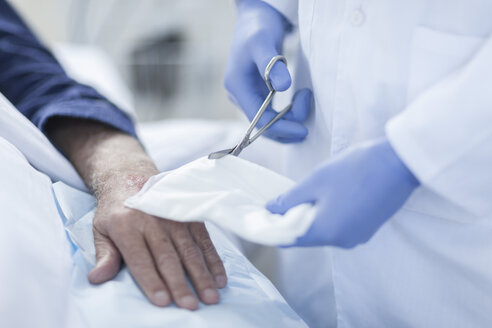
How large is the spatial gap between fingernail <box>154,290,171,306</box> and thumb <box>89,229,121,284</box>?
7 centimetres

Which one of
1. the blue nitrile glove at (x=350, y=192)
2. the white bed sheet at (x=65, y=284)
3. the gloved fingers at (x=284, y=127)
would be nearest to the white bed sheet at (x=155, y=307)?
the white bed sheet at (x=65, y=284)

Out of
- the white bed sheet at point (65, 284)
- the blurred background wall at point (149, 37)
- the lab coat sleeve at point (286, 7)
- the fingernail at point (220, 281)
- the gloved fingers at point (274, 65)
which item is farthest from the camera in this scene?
the blurred background wall at point (149, 37)

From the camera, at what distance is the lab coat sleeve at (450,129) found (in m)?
0.45

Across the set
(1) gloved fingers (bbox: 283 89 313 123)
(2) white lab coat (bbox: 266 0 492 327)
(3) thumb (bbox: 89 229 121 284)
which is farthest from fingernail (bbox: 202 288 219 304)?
(1) gloved fingers (bbox: 283 89 313 123)

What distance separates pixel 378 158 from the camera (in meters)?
0.47

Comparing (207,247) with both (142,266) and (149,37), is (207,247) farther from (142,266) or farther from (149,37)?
(149,37)

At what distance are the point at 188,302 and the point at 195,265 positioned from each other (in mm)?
52

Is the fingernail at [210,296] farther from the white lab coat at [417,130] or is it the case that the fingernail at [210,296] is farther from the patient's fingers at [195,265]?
the white lab coat at [417,130]

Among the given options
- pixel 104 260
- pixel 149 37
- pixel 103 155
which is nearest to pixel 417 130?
pixel 104 260

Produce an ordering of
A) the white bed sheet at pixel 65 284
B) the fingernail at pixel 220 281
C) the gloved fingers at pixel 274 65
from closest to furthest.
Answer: the white bed sheet at pixel 65 284 < the fingernail at pixel 220 281 < the gloved fingers at pixel 274 65

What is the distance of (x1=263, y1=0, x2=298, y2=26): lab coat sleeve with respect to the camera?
0.79 m

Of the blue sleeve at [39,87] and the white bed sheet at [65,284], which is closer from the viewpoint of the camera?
the white bed sheet at [65,284]

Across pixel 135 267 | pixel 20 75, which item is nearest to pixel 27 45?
pixel 20 75

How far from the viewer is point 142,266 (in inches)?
20.1
